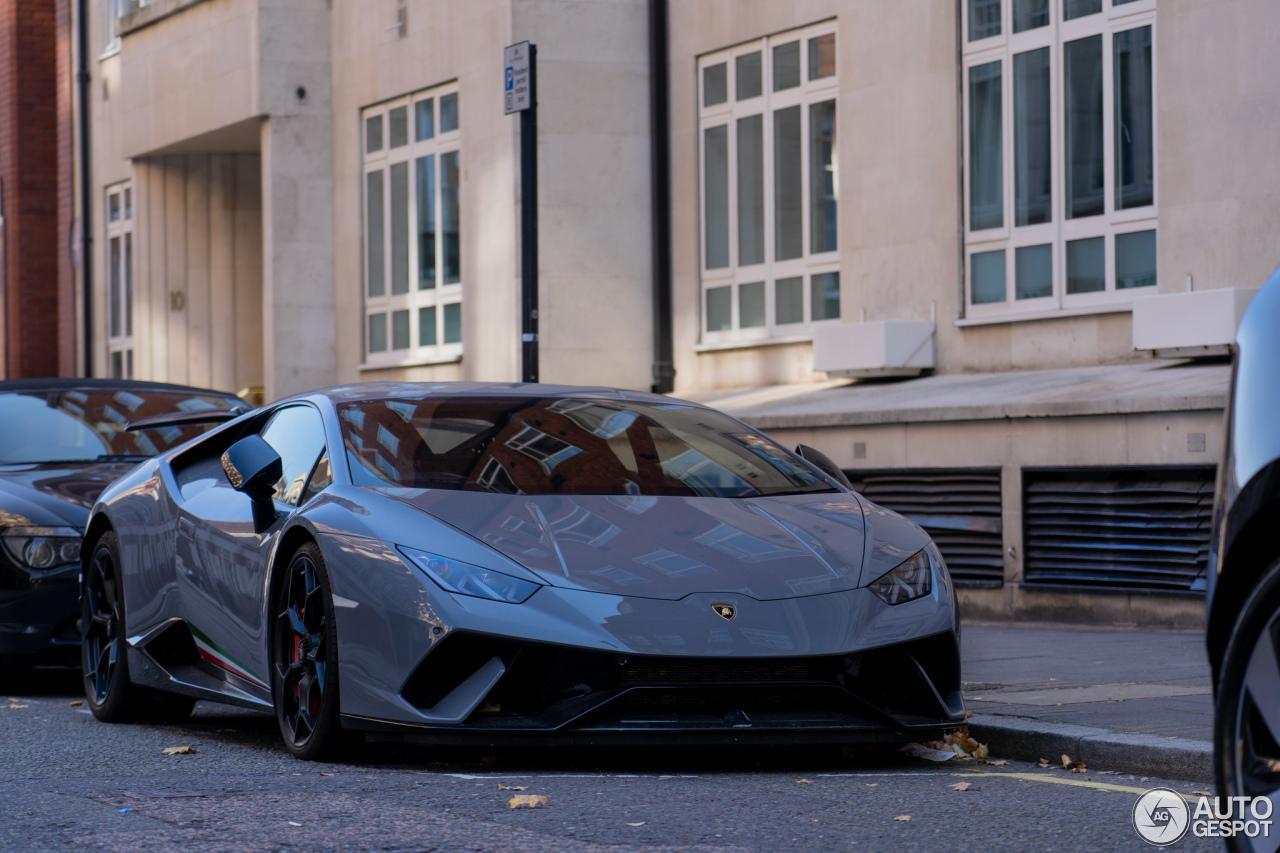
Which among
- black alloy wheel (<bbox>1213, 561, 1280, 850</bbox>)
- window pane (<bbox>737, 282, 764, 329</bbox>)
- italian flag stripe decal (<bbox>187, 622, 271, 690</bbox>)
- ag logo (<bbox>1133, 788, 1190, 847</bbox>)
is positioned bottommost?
ag logo (<bbox>1133, 788, 1190, 847</bbox>)

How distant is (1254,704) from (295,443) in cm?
418

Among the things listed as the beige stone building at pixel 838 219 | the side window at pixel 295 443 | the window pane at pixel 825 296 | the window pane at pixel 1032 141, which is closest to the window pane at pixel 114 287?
the beige stone building at pixel 838 219

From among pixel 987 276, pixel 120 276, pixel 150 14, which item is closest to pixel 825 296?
pixel 987 276

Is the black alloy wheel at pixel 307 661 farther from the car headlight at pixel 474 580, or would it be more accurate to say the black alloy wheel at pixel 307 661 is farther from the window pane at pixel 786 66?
the window pane at pixel 786 66

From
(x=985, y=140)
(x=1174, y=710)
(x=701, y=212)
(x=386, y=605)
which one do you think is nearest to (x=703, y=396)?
(x=701, y=212)

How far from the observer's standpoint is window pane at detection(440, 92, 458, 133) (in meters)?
18.6

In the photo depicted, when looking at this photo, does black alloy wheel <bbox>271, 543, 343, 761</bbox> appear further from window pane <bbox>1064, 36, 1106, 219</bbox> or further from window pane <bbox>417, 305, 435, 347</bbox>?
window pane <bbox>417, 305, 435, 347</bbox>

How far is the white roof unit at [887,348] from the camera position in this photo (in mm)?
14008

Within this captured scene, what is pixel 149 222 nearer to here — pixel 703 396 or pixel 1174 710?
pixel 703 396

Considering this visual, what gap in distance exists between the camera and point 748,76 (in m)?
16.2

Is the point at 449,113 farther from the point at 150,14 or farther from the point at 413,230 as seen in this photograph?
the point at 150,14

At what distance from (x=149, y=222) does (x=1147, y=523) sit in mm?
17328

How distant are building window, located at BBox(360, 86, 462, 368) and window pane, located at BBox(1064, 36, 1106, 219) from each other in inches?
288

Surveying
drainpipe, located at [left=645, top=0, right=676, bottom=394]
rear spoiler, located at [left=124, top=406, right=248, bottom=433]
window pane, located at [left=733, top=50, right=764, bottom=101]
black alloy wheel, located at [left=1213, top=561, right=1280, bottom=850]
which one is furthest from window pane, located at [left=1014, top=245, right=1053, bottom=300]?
black alloy wheel, located at [left=1213, top=561, right=1280, bottom=850]
